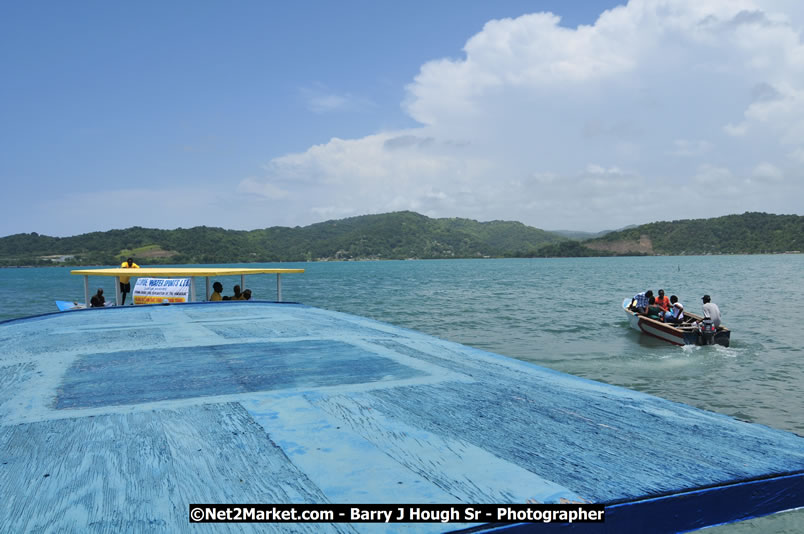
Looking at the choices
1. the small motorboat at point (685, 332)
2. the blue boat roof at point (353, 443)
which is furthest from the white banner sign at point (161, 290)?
the small motorboat at point (685, 332)

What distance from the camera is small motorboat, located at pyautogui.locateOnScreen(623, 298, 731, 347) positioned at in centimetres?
1858

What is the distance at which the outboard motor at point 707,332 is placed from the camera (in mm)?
18375

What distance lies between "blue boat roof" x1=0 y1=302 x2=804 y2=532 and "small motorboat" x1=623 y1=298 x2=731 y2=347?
15726 mm

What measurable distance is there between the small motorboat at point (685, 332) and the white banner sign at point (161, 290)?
16.6 metres

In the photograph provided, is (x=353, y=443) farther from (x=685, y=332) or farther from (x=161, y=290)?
(x=685, y=332)

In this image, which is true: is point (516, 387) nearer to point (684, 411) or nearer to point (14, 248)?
point (684, 411)

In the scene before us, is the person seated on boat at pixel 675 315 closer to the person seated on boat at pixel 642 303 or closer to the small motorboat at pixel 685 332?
the small motorboat at pixel 685 332

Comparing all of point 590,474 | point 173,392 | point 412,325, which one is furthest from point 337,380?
point 412,325

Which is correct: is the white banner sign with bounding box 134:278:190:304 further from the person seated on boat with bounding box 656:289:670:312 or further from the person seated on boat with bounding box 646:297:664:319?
the person seated on boat with bounding box 656:289:670:312

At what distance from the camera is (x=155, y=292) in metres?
13.4

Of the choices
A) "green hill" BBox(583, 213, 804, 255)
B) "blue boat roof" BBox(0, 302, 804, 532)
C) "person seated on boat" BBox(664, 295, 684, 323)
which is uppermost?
"green hill" BBox(583, 213, 804, 255)

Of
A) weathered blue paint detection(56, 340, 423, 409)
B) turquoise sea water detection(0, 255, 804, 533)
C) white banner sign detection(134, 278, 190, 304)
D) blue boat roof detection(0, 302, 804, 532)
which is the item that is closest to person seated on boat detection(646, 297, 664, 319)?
turquoise sea water detection(0, 255, 804, 533)

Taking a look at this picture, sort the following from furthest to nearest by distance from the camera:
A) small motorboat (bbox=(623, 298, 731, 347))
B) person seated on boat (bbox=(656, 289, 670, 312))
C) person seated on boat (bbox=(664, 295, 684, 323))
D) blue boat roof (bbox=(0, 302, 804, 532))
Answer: person seated on boat (bbox=(656, 289, 670, 312)), person seated on boat (bbox=(664, 295, 684, 323)), small motorboat (bbox=(623, 298, 731, 347)), blue boat roof (bbox=(0, 302, 804, 532))

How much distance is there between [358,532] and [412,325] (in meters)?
25.5
